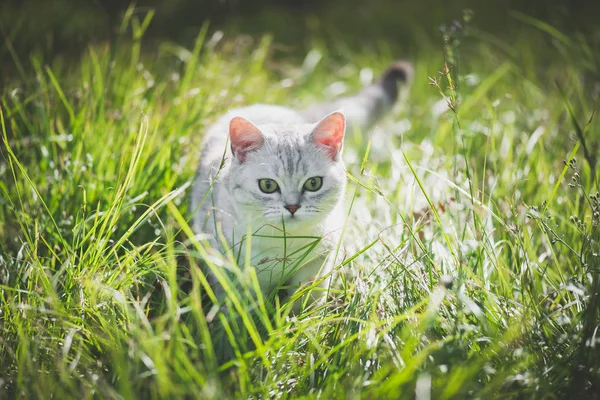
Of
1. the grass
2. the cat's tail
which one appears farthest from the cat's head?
the cat's tail

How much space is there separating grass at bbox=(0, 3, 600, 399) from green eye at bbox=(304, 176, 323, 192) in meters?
0.21

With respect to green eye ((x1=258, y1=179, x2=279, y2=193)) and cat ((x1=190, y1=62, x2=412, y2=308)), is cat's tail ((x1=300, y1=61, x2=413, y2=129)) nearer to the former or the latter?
cat ((x1=190, y1=62, x2=412, y2=308))

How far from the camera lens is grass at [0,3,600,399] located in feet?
4.02

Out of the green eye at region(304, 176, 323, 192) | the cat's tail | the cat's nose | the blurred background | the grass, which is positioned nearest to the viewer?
the grass

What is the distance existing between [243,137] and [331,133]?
0.34 metres

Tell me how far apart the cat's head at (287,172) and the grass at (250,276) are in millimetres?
209

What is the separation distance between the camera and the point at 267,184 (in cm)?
176

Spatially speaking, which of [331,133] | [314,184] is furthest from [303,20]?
[314,184]

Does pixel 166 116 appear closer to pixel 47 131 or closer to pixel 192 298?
pixel 47 131

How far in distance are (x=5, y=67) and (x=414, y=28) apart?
3978 millimetres

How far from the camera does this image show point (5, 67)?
267 cm

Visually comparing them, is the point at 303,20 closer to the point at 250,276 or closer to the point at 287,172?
the point at 287,172

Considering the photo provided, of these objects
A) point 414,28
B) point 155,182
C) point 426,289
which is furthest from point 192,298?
point 414,28

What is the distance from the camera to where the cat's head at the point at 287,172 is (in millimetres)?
1707
